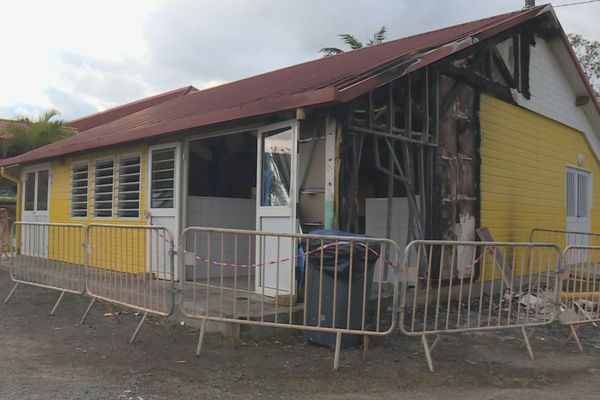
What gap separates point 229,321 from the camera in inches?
212

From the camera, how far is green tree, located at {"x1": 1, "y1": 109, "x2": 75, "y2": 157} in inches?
826

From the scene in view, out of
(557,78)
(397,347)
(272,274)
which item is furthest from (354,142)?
(557,78)

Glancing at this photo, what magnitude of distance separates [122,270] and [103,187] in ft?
15.8

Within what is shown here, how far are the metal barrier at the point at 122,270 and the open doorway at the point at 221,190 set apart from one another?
2.00 m

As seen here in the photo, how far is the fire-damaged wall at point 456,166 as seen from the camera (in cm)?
839

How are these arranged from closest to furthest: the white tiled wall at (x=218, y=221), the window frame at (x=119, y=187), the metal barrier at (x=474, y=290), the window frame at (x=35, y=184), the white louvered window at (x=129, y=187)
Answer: the metal barrier at (x=474, y=290), the white tiled wall at (x=218, y=221), the window frame at (x=119, y=187), the white louvered window at (x=129, y=187), the window frame at (x=35, y=184)

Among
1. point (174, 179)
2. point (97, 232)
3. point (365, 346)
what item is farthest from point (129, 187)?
point (365, 346)

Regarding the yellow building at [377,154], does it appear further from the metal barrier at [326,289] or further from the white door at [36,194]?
the metal barrier at [326,289]

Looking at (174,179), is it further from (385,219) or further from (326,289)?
(326,289)

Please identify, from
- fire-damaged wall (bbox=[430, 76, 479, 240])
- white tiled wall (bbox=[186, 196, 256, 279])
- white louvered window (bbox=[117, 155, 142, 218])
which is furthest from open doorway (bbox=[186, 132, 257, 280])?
fire-damaged wall (bbox=[430, 76, 479, 240])

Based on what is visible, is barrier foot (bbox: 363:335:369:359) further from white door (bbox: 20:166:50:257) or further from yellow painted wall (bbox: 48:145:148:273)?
white door (bbox: 20:166:50:257)

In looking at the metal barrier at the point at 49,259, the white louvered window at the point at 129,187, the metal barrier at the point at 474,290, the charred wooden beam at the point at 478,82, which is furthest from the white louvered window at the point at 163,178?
the charred wooden beam at the point at 478,82

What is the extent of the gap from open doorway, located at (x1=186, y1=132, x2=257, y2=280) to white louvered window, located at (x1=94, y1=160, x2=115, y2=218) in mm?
2034

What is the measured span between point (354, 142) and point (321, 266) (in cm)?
201
